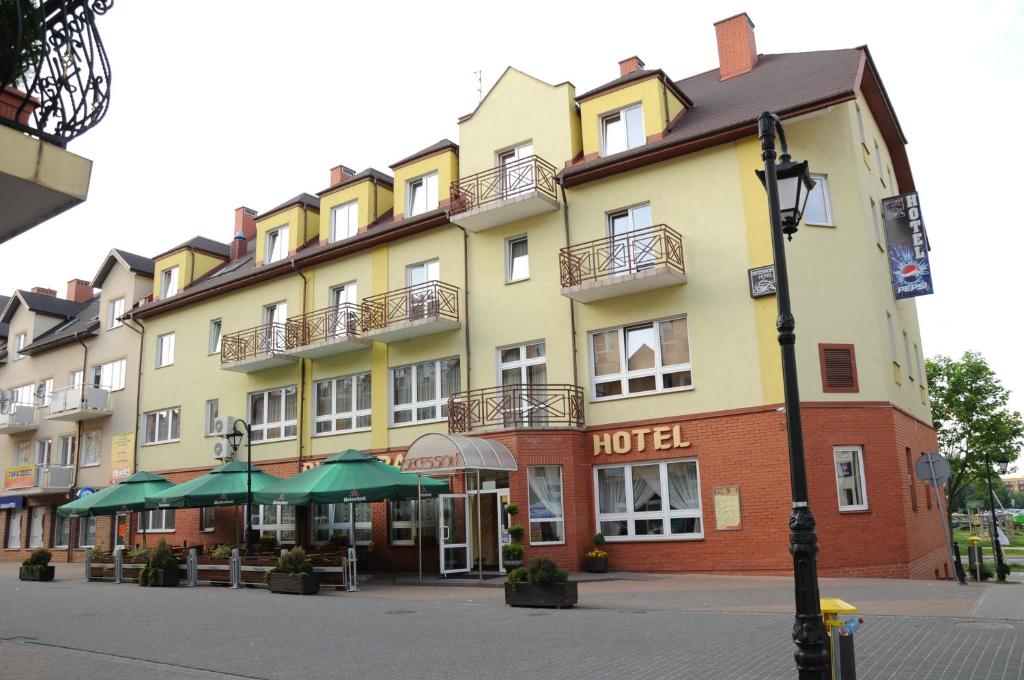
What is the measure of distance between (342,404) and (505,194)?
821 cm

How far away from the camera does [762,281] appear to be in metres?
17.6

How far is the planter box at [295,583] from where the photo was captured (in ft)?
55.0

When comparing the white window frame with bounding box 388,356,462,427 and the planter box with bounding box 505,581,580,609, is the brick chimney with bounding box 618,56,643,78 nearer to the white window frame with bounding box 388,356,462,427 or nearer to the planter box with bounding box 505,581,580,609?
the white window frame with bounding box 388,356,462,427

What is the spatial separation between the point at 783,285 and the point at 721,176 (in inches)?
501

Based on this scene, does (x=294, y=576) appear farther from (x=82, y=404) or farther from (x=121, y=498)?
(x=82, y=404)

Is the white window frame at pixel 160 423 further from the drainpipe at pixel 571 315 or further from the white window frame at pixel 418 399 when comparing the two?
the drainpipe at pixel 571 315

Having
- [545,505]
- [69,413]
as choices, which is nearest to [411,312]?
[545,505]

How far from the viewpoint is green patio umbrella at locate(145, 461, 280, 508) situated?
20.8 m

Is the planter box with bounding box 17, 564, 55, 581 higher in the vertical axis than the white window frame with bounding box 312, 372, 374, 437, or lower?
lower

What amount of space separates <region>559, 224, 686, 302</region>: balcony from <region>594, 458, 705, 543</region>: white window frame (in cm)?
397

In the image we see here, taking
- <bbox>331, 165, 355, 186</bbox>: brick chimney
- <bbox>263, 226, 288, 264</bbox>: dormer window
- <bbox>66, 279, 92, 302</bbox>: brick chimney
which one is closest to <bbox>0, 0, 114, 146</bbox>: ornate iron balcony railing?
<bbox>263, 226, 288, 264</bbox>: dormer window

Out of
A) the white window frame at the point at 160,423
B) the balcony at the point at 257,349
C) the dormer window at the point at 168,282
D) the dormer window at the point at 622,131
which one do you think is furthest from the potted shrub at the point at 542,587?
the dormer window at the point at 168,282

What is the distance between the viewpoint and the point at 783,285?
663 centimetres

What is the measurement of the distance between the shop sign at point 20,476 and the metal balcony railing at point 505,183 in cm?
2227
